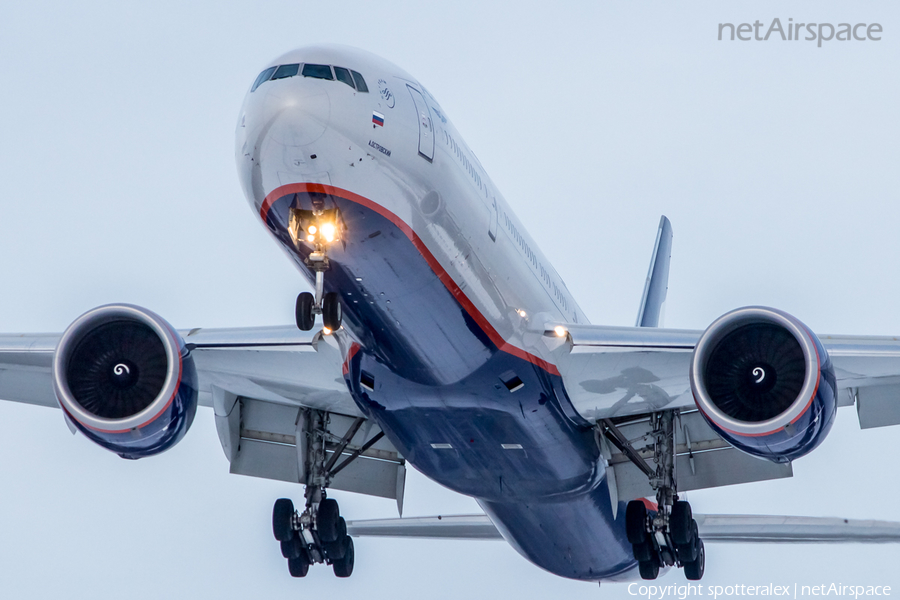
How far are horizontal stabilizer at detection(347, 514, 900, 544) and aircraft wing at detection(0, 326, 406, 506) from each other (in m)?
0.62

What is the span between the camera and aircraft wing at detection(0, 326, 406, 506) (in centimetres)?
1658

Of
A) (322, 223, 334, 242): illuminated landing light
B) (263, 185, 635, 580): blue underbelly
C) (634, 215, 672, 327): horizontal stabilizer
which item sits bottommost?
(263, 185, 635, 580): blue underbelly

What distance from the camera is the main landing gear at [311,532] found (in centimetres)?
1819

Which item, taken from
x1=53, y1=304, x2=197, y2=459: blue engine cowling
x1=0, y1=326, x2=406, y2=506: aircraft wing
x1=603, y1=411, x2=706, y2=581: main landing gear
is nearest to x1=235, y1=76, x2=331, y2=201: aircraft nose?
x1=53, y1=304, x2=197, y2=459: blue engine cowling

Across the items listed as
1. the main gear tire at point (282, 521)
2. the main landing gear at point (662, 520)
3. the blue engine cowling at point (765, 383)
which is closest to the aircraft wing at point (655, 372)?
the main landing gear at point (662, 520)

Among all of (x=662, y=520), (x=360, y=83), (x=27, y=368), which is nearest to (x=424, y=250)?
(x=360, y=83)

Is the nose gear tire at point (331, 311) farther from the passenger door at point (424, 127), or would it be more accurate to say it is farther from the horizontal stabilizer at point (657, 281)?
the horizontal stabilizer at point (657, 281)

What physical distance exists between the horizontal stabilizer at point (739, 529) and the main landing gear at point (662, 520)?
1227 millimetres

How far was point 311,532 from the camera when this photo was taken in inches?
721

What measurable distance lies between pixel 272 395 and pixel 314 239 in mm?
5040

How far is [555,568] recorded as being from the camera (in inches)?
780

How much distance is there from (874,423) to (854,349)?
1848 millimetres

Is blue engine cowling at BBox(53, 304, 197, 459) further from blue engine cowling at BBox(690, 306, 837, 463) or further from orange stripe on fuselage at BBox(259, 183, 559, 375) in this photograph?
blue engine cowling at BBox(690, 306, 837, 463)

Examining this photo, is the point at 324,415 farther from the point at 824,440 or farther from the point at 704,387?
the point at 824,440
